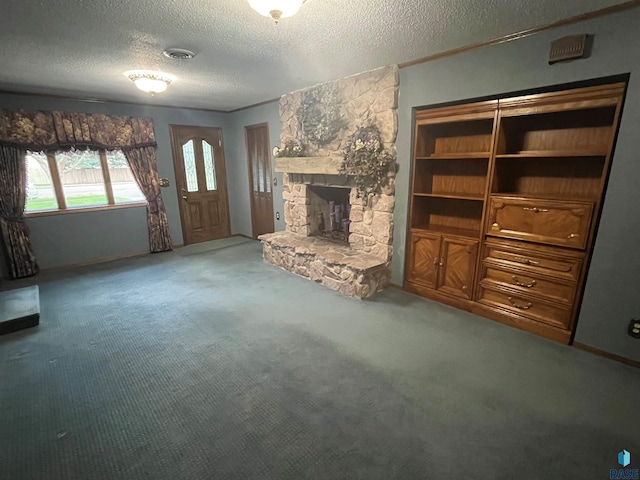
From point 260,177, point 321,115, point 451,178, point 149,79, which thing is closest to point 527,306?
point 451,178

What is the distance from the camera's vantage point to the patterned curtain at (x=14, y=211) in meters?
3.95

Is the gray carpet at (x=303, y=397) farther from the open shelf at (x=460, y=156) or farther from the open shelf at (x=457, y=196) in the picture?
the open shelf at (x=460, y=156)

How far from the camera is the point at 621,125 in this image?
2086 mm

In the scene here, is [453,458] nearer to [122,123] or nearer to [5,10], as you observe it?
[5,10]

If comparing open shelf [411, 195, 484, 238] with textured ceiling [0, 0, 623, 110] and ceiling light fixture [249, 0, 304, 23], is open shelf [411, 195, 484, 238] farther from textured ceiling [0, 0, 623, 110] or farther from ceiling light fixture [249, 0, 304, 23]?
ceiling light fixture [249, 0, 304, 23]

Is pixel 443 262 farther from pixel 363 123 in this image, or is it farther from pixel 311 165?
pixel 311 165

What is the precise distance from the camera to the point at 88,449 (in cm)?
166

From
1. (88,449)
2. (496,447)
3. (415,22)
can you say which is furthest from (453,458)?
(415,22)

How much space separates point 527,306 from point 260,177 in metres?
4.43

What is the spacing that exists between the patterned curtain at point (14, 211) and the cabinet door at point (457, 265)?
5.28 m

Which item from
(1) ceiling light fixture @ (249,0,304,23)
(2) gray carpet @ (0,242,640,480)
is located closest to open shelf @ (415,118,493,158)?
(2) gray carpet @ (0,242,640,480)

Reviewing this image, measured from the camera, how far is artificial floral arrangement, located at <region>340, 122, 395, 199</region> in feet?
11.0

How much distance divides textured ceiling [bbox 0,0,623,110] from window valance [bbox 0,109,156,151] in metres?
0.53

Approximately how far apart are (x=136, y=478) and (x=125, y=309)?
7.04ft
